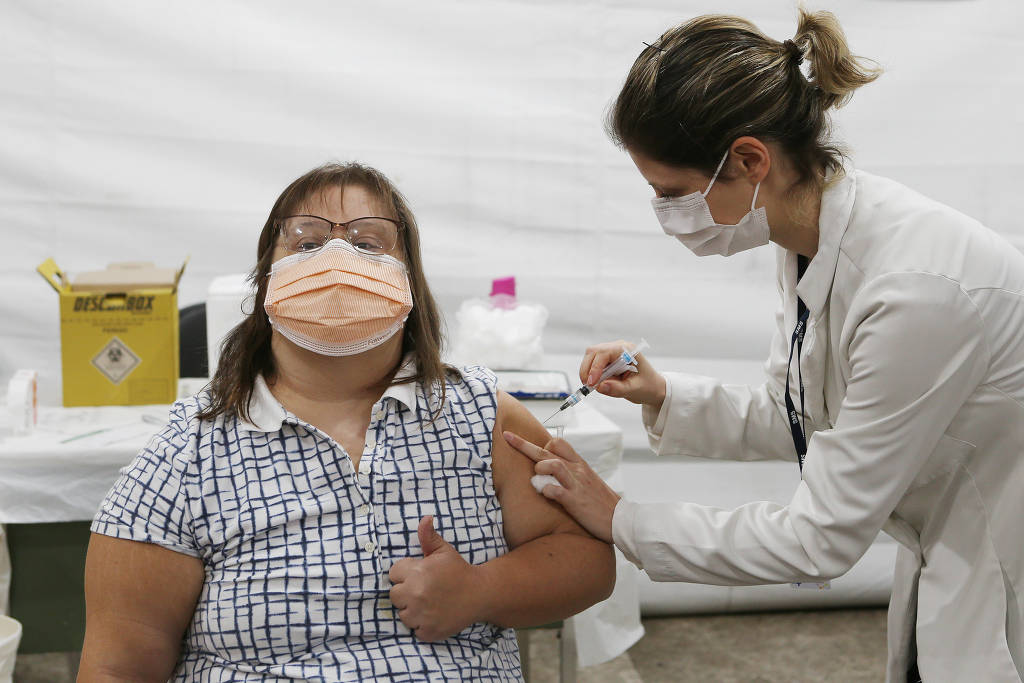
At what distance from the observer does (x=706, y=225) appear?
1437mm

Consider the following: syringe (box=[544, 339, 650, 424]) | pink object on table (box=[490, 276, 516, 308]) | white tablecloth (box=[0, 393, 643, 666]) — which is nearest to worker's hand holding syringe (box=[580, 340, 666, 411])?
syringe (box=[544, 339, 650, 424])

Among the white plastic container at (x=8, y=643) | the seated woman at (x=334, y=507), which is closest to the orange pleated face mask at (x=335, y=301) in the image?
the seated woman at (x=334, y=507)

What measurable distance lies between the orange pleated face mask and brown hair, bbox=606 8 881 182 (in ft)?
1.46

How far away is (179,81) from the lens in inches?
110

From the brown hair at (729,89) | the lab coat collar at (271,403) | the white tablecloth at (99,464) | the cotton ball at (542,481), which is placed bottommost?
the white tablecloth at (99,464)

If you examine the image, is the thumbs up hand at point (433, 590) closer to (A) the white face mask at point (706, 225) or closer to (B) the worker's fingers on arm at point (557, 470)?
(B) the worker's fingers on arm at point (557, 470)

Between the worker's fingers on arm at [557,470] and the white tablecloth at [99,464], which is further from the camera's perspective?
the white tablecloth at [99,464]

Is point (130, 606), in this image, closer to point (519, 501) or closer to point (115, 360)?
point (519, 501)

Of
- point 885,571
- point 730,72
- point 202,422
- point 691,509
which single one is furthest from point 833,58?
point 885,571

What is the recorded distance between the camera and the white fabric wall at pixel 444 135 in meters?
2.76

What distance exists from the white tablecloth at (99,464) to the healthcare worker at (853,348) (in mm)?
645

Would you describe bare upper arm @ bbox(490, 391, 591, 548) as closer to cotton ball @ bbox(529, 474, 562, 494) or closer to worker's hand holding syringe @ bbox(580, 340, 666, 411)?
cotton ball @ bbox(529, 474, 562, 494)

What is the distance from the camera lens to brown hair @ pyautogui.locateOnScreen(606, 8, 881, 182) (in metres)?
1.30

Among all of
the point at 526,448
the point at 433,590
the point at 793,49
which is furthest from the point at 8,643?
the point at 793,49
